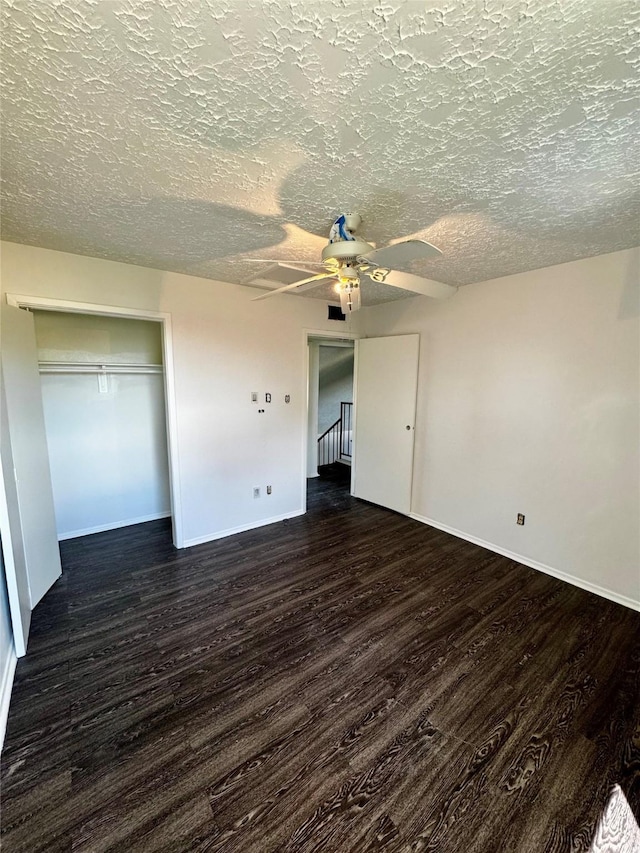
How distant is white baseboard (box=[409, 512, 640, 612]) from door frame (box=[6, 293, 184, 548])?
2.58 metres

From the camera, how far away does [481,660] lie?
6.40 feet

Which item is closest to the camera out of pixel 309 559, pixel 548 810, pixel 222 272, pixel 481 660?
pixel 548 810

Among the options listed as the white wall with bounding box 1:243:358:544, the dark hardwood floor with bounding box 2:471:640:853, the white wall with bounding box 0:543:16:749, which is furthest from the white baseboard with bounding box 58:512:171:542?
the white wall with bounding box 0:543:16:749

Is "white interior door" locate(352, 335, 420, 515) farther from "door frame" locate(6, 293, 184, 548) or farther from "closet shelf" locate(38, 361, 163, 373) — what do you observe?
"closet shelf" locate(38, 361, 163, 373)

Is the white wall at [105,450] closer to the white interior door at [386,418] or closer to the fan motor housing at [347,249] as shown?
the white interior door at [386,418]

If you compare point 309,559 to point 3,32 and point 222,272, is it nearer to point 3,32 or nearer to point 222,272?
point 222,272

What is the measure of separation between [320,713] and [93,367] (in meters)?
3.36

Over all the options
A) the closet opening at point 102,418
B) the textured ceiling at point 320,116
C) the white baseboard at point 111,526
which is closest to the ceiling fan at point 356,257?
the textured ceiling at point 320,116

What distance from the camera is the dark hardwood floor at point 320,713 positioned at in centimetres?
124

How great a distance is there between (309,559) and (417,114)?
2957 mm

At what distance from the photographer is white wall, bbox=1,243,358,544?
2.62 metres

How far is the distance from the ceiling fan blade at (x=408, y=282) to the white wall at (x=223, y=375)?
1670mm

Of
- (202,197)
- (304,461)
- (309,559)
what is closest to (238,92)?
(202,197)

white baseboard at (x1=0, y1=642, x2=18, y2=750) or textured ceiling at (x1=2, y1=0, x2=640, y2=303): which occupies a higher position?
textured ceiling at (x1=2, y1=0, x2=640, y2=303)
